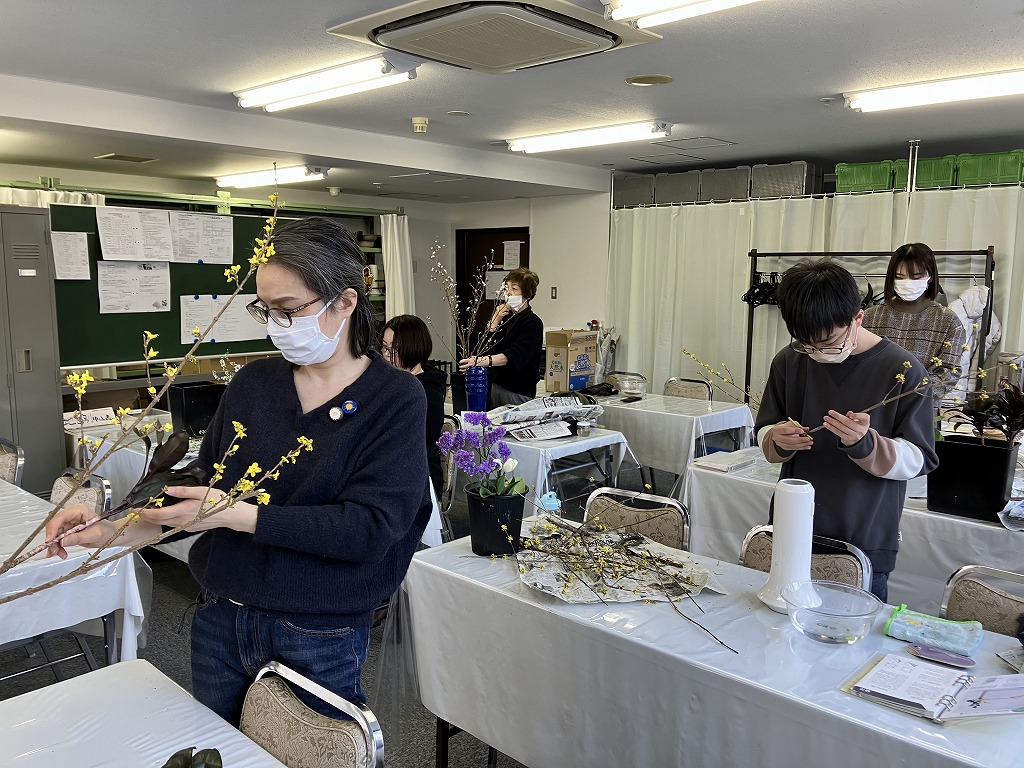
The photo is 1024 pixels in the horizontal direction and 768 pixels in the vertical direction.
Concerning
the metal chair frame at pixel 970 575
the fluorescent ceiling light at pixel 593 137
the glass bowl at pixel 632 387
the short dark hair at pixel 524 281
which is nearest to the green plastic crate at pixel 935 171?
the fluorescent ceiling light at pixel 593 137

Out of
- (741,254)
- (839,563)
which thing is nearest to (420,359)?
(839,563)

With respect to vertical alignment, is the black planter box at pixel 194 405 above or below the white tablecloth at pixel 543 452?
above

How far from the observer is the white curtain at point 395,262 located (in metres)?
8.01

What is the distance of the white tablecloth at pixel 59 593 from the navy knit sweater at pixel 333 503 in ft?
3.25

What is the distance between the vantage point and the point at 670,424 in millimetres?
4766

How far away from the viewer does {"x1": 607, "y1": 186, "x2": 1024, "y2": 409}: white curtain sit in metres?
5.45

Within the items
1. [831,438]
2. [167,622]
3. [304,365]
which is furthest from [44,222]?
[831,438]

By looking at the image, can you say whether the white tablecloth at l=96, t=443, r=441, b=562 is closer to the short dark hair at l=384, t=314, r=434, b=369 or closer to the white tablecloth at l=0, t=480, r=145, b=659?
the white tablecloth at l=0, t=480, r=145, b=659

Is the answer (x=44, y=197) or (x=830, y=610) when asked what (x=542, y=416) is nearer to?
(x=830, y=610)

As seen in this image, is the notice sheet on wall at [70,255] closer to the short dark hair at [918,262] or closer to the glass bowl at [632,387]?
the glass bowl at [632,387]

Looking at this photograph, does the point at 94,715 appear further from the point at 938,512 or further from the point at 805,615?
the point at 938,512

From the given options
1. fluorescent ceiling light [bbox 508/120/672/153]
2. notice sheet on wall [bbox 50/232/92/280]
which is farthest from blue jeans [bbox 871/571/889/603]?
notice sheet on wall [bbox 50/232/92/280]

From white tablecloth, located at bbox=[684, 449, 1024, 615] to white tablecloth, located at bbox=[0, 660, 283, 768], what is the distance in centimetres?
232

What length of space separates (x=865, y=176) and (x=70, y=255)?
577cm
